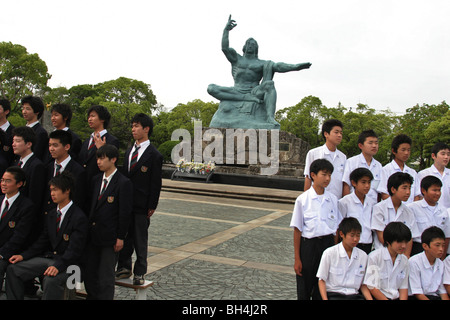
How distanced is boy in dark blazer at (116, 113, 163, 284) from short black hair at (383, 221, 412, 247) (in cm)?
202

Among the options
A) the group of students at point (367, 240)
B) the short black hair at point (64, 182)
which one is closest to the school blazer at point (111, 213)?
the short black hair at point (64, 182)

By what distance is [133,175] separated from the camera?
3.83m

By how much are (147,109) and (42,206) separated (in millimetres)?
32073

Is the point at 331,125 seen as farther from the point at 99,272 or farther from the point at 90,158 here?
the point at 99,272

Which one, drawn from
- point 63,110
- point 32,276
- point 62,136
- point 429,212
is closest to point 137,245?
point 32,276

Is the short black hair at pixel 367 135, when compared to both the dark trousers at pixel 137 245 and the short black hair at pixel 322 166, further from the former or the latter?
the dark trousers at pixel 137 245

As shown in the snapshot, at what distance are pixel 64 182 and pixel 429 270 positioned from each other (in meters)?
2.93

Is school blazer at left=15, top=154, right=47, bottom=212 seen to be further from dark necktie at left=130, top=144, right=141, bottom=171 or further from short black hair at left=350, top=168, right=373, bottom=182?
short black hair at left=350, top=168, right=373, bottom=182

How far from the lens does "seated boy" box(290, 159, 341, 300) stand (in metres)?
3.15

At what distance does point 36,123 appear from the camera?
4.29 metres

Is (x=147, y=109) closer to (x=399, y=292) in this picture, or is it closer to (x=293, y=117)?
(x=293, y=117)

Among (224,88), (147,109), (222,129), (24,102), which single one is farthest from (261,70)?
(147,109)
